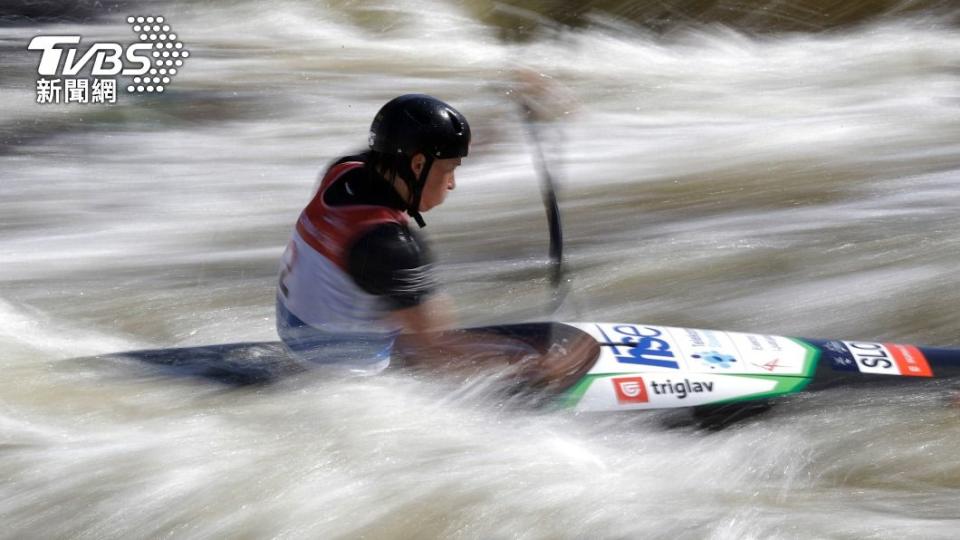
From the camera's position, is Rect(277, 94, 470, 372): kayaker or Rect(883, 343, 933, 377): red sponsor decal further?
Rect(883, 343, 933, 377): red sponsor decal

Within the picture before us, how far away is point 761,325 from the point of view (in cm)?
597

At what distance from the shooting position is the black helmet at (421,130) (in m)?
3.71

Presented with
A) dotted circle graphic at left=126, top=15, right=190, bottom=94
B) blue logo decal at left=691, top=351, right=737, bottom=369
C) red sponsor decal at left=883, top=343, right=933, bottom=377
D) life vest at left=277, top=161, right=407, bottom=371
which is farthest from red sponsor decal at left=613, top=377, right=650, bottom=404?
dotted circle graphic at left=126, top=15, right=190, bottom=94

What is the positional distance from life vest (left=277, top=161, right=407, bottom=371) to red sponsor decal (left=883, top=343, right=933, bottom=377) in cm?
198

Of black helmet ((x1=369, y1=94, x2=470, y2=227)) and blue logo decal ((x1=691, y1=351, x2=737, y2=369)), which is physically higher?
black helmet ((x1=369, y1=94, x2=470, y2=227))

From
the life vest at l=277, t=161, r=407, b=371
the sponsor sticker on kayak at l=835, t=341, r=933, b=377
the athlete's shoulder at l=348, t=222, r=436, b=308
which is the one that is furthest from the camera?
the sponsor sticker on kayak at l=835, t=341, r=933, b=377

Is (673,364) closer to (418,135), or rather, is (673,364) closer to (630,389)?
(630,389)

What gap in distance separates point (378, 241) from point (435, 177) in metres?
0.33

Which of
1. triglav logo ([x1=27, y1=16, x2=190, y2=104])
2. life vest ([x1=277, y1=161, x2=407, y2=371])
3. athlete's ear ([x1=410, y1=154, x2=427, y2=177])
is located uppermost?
athlete's ear ([x1=410, y1=154, x2=427, y2=177])

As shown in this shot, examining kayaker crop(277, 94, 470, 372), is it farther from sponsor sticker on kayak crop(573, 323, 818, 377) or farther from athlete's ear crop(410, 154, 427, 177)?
sponsor sticker on kayak crop(573, 323, 818, 377)

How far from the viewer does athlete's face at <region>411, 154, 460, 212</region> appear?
373 centimetres

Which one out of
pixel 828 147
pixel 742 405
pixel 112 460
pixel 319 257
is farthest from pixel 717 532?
pixel 828 147

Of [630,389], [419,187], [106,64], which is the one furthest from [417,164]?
[106,64]

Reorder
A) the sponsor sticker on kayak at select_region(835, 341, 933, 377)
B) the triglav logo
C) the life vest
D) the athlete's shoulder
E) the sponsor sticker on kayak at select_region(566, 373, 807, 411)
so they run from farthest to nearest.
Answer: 1. the triglav logo
2. the sponsor sticker on kayak at select_region(835, 341, 933, 377)
3. the sponsor sticker on kayak at select_region(566, 373, 807, 411)
4. the life vest
5. the athlete's shoulder
